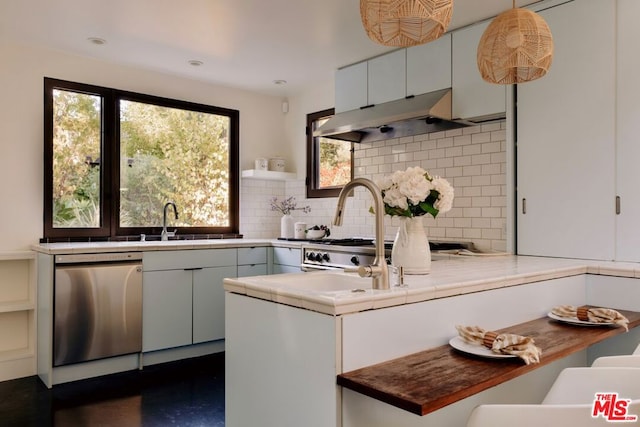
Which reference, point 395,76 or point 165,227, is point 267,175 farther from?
point 395,76

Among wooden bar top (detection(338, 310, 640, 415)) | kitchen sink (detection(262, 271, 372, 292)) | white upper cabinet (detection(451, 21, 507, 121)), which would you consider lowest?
wooden bar top (detection(338, 310, 640, 415))

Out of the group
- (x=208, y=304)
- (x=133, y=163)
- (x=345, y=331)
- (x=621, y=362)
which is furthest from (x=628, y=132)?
(x=133, y=163)

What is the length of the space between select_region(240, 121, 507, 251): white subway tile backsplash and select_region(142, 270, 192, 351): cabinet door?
1639 mm

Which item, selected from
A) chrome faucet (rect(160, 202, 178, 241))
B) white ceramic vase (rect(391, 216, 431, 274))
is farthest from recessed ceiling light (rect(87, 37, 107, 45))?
white ceramic vase (rect(391, 216, 431, 274))

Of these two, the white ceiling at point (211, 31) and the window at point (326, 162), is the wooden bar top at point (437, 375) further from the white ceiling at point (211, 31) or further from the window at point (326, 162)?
the window at point (326, 162)

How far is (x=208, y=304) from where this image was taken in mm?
4082

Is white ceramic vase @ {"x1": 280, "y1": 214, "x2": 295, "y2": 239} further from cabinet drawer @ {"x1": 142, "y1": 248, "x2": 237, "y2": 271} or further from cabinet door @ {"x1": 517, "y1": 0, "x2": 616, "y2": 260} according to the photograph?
cabinet door @ {"x1": 517, "y1": 0, "x2": 616, "y2": 260}

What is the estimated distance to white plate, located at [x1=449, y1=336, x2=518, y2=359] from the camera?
145cm

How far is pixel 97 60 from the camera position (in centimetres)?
412

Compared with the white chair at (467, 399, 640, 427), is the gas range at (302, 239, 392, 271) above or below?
above

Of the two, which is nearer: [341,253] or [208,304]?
[341,253]

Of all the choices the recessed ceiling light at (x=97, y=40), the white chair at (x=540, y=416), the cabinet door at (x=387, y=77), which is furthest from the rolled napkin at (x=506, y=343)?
the recessed ceiling light at (x=97, y=40)

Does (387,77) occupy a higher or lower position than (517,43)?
higher

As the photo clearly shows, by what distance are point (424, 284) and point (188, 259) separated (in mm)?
2706
